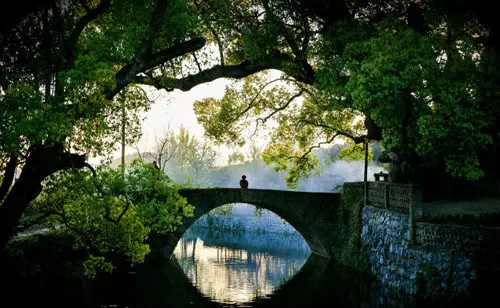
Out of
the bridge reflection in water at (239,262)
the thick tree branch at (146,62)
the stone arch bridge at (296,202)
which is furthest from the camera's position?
the stone arch bridge at (296,202)

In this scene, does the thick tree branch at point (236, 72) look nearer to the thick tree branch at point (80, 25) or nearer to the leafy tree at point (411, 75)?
the leafy tree at point (411, 75)

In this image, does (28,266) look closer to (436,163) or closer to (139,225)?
(139,225)

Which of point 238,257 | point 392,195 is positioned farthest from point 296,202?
point 392,195

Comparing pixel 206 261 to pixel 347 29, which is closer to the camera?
pixel 347 29

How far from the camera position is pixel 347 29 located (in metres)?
19.5

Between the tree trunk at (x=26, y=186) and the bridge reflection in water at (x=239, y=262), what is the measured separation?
32.0ft

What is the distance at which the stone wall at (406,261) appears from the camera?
49.9 ft

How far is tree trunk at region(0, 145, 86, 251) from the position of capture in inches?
421

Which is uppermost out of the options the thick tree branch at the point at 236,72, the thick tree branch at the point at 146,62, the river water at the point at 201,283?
the thick tree branch at the point at 236,72

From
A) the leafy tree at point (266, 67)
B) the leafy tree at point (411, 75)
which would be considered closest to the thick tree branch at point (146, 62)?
the leafy tree at point (266, 67)

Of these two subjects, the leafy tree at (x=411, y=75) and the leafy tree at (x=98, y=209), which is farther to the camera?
the leafy tree at (x=411, y=75)

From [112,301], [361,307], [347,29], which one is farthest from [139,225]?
[347,29]

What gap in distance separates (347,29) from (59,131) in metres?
12.7

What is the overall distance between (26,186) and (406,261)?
12.9 meters
